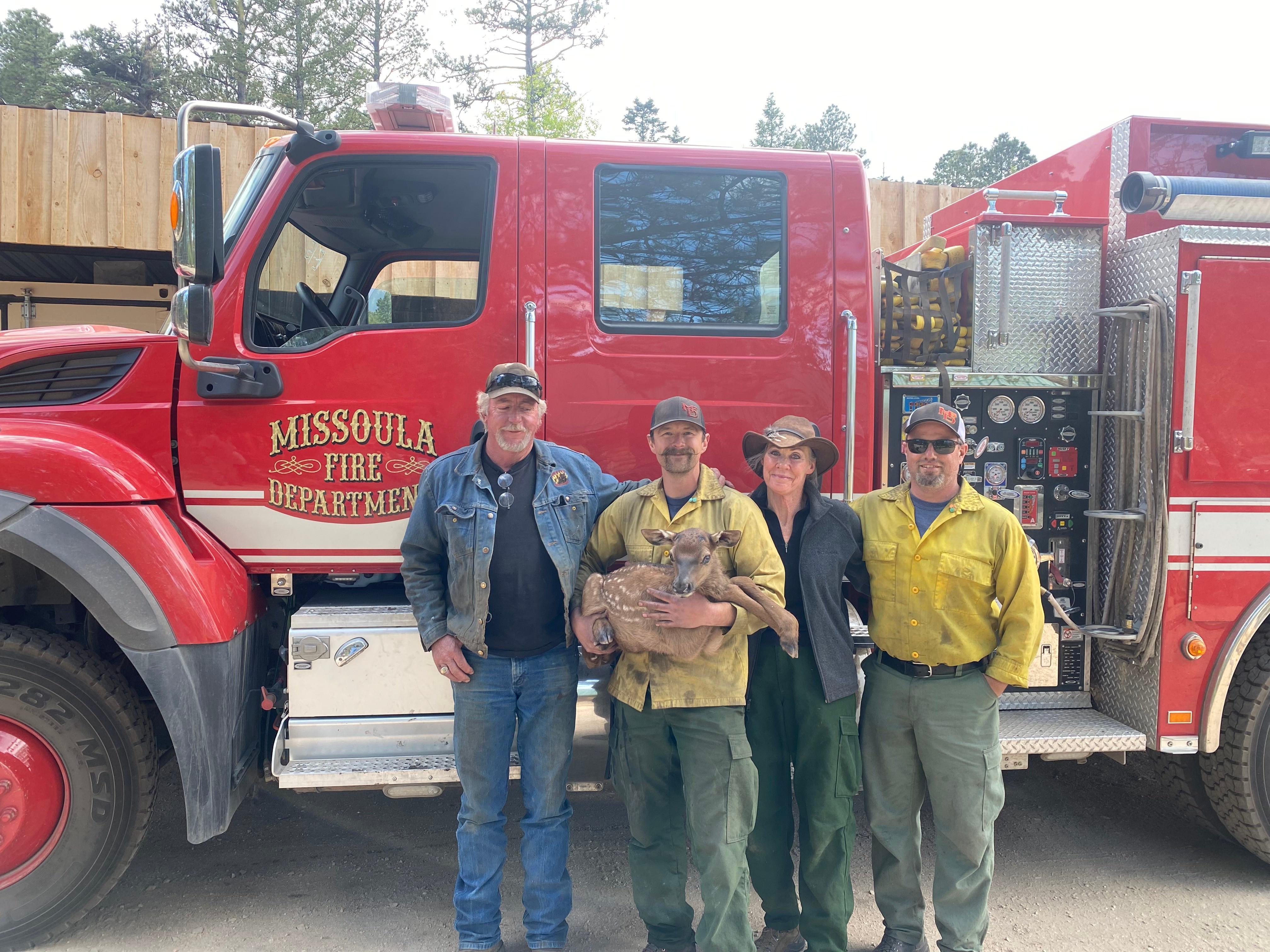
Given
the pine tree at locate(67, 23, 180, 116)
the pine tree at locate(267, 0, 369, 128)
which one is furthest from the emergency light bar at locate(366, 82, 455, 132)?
the pine tree at locate(67, 23, 180, 116)

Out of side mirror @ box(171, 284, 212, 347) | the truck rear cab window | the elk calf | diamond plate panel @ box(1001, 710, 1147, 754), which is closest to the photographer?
the elk calf

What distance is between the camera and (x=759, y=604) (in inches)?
104

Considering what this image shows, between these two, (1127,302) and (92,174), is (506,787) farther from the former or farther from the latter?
(92,174)

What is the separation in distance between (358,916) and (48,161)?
9049 mm

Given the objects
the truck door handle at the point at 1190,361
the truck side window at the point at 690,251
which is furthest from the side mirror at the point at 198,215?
the truck door handle at the point at 1190,361

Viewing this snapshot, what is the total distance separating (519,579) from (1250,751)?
118 inches

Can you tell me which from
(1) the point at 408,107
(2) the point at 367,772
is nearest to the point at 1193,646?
(2) the point at 367,772

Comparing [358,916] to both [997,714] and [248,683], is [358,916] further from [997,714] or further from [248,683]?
[997,714]

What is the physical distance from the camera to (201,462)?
3082 millimetres

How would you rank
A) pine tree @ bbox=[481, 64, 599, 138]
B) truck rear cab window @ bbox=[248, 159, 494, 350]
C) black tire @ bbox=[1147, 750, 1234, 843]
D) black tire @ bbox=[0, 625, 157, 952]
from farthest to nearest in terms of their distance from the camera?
pine tree @ bbox=[481, 64, 599, 138]
black tire @ bbox=[1147, 750, 1234, 843]
truck rear cab window @ bbox=[248, 159, 494, 350]
black tire @ bbox=[0, 625, 157, 952]

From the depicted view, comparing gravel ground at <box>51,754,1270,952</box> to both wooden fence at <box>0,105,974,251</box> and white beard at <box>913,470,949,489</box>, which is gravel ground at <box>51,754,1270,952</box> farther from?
wooden fence at <box>0,105,974,251</box>

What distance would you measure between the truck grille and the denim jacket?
4.08 ft

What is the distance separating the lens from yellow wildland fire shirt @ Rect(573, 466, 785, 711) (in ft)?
8.95

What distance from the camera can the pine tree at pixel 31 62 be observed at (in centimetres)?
2242
